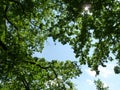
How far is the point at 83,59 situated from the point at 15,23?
7.85m

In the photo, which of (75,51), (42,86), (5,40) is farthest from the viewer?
(42,86)

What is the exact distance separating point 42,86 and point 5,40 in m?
6.46

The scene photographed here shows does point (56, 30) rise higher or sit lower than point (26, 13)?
lower

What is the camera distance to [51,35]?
25391 mm

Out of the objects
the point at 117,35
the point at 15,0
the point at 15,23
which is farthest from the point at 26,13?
the point at 117,35

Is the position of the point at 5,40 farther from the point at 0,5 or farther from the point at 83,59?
the point at 83,59

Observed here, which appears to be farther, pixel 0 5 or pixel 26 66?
pixel 26 66

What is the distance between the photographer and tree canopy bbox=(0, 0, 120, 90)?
23609mm

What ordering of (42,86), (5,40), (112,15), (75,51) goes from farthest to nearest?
(42,86) < (5,40) < (75,51) < (112,15)

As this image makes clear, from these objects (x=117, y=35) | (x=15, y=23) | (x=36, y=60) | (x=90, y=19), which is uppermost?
(x=15, y=23)

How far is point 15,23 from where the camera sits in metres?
30.0

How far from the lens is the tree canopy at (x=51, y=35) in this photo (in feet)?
77.5

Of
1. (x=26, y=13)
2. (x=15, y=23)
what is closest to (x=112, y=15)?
(x=26, y=13)

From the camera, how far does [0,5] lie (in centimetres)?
2556
